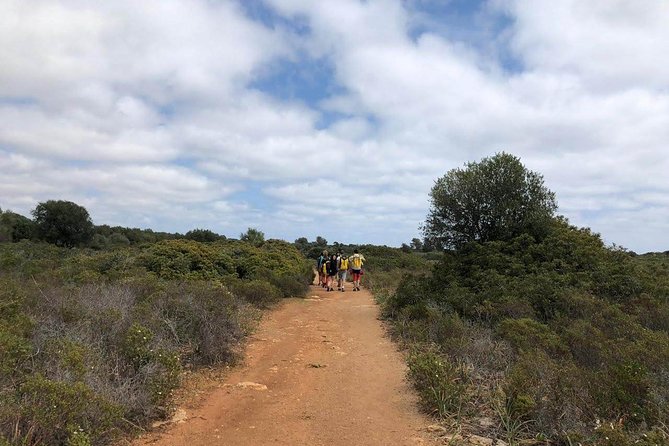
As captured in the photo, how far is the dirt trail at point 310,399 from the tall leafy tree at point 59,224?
1598 inches

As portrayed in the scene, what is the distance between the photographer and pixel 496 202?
15.9 m

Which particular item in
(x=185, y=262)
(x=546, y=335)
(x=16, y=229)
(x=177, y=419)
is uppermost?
(x=16, y=229)

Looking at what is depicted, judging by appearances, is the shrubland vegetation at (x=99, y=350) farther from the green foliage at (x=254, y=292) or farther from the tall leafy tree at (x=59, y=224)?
the tall leafy tree at (x=59, y=224)

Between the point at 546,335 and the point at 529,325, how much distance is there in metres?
0.54

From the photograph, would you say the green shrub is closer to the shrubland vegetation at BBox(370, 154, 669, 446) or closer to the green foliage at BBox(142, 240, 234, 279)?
the shrubland vegetation at BBox(370, 154, 669, 446)

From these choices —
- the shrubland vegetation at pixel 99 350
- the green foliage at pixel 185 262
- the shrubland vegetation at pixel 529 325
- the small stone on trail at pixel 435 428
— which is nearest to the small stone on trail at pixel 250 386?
the shrubland vegetation at pixel 99 350

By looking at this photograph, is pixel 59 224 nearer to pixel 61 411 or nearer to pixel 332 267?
pixel 332 267

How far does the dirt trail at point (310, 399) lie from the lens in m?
5.63

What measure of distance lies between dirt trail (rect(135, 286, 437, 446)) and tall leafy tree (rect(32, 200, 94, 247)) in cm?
4060

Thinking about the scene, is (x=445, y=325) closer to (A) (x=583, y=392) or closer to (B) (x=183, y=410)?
(A) (x=583, y=392)

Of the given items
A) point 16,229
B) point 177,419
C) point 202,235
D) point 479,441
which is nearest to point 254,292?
point 177,419

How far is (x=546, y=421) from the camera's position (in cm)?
575

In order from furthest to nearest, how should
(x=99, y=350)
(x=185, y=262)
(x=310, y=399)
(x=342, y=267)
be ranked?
(x=342, y=267), (x=185, y=262), (x=310, y=399), (x=99, y=350)

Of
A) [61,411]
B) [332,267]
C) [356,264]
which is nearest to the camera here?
[61,411]
